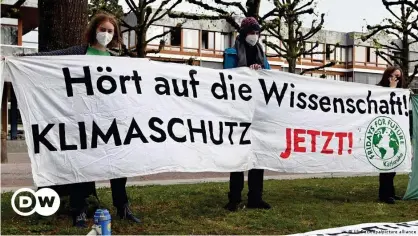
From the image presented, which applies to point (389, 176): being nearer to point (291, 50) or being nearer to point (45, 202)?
point (45, 202)

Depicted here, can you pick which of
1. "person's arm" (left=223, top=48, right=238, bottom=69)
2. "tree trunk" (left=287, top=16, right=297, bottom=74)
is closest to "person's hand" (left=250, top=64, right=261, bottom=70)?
"person's arm" (left=223, top=48, right=238, bottom=69)

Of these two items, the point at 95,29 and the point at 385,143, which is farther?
the point at 385,143

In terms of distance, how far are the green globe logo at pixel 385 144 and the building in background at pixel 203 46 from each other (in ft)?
67.8

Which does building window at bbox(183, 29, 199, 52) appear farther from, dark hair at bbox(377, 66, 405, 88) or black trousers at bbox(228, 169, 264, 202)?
black trousers at bbox(228, 169, 264, 202)

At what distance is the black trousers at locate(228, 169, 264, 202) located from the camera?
6859 mm

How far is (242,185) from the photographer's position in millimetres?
6910

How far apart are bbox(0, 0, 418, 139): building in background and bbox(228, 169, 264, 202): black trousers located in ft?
71.2

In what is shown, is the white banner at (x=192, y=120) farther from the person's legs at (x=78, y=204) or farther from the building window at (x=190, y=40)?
the building window at (x=190, y=40)

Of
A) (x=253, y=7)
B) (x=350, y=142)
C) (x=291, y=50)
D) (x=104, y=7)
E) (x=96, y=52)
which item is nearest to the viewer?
(x=96, y=52)

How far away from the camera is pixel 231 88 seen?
6711 millimetres

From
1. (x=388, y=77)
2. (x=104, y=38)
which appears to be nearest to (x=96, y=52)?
(x=104, y=38)

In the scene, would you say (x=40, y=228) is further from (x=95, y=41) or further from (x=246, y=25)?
(x=246, y=25)

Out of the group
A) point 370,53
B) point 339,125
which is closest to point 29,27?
point 339,125

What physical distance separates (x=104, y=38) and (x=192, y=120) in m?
1.30
